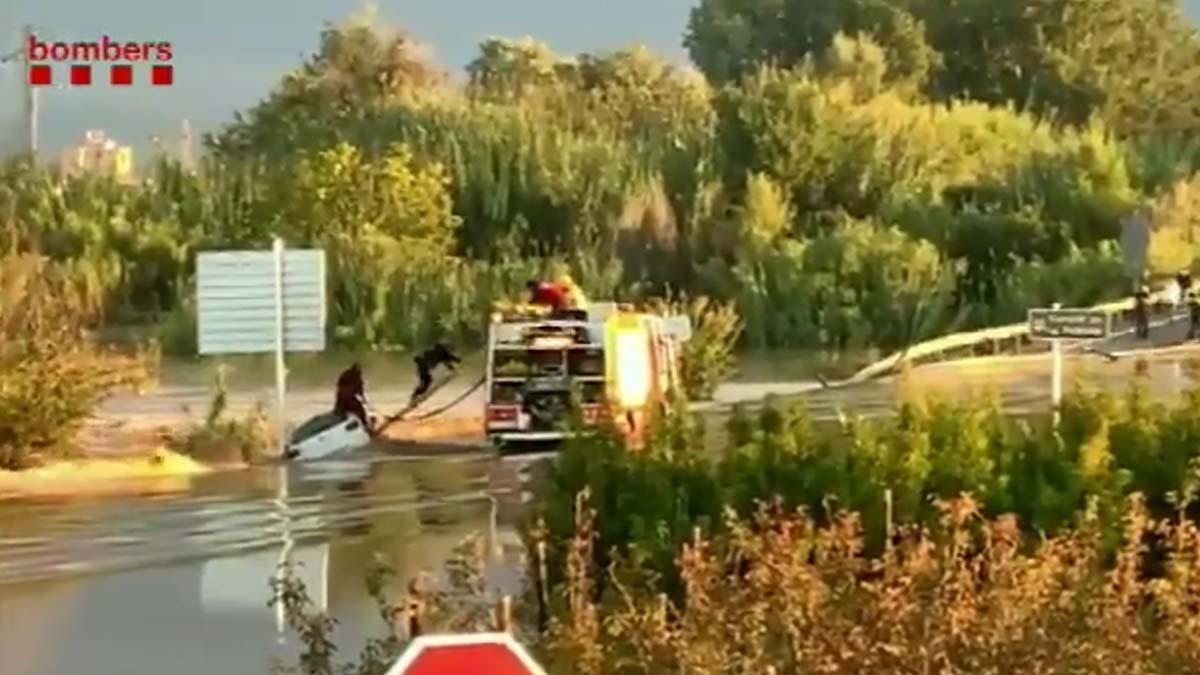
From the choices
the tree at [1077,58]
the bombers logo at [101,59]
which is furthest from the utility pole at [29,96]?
the tree at [1077,58]

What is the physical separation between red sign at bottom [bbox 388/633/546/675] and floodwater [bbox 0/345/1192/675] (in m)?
5.01

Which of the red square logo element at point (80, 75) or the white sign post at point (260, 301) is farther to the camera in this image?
the red square logo element at point (80, 75)

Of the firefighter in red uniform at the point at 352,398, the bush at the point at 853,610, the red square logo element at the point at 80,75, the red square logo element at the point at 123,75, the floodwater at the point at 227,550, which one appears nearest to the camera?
the bush at the point at 853,610

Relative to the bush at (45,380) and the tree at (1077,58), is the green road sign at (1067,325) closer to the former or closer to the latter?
the bush at (45,380)

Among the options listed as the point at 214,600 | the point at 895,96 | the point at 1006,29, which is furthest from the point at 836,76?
the point at 214,600

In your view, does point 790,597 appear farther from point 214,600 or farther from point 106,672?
point 214,600

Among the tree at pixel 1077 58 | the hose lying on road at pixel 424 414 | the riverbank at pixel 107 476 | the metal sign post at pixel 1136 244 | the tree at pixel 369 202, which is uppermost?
the tree at pixel 1077 58

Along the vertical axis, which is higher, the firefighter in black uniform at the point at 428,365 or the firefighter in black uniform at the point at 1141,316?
the firefighter in black uniform at the point at 1141,316

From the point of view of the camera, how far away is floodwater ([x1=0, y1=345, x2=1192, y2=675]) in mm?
11953

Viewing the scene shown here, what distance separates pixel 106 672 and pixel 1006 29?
58957 millimetres

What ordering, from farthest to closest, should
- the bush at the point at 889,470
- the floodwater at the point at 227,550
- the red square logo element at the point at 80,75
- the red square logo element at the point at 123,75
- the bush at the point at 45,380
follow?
the red square logo element at the point at 123,75, the red square logo element at the point at 80,75, the bush at the point at 45,380, the floodwater at the point at 227,550, the bush at the point at 889,470

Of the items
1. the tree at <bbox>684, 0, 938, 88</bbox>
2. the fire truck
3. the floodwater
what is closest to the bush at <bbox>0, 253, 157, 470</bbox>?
the floodwater

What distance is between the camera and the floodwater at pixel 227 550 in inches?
471

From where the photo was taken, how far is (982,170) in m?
49.1
